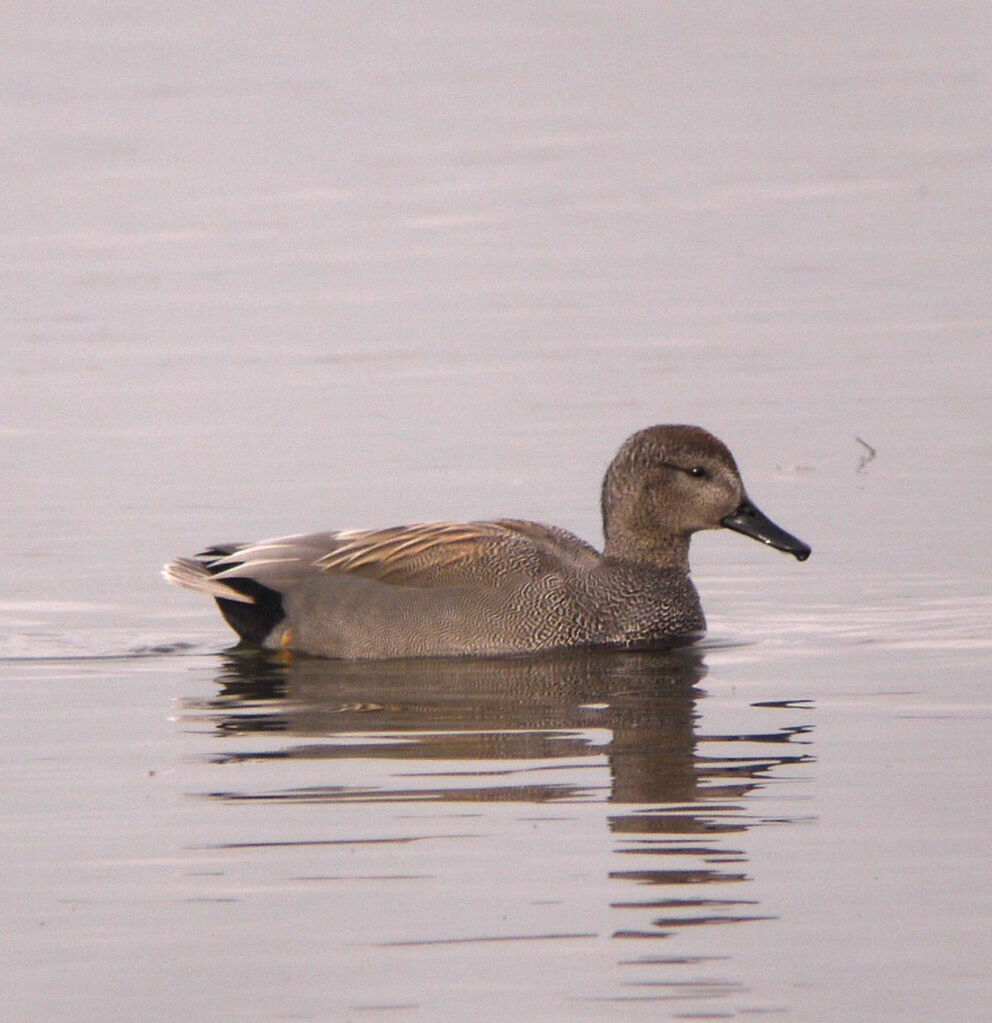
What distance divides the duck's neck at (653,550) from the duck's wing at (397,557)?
9.2 inches

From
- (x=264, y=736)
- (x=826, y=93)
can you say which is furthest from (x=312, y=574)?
(x=826, y=93)

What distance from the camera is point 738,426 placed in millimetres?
15594

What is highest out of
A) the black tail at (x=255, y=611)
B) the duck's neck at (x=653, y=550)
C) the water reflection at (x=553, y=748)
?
the duck's neck at (x=653, y=550)

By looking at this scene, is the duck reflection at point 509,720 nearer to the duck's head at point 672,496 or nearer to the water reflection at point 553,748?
the water reflection at point 553,748

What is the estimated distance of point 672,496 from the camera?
39.3ft

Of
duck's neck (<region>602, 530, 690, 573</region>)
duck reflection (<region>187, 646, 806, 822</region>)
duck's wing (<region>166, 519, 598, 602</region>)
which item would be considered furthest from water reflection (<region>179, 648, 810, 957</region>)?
duck's neck (<region>602, 530, 690, 573</region>)

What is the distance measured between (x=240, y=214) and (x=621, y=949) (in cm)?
1977

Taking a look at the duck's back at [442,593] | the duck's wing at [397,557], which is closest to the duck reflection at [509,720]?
the duck's back at [442,593]

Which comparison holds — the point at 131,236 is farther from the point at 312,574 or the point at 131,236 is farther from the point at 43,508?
the point at 312,574

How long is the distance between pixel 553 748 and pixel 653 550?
10.5 ft

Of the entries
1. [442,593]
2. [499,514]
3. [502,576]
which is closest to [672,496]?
[502,576]

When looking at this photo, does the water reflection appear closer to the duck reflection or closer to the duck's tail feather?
the duck reflection

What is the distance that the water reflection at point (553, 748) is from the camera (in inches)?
282

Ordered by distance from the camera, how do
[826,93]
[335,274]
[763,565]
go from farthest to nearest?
[826,93]
[335,274]
[763,565]
